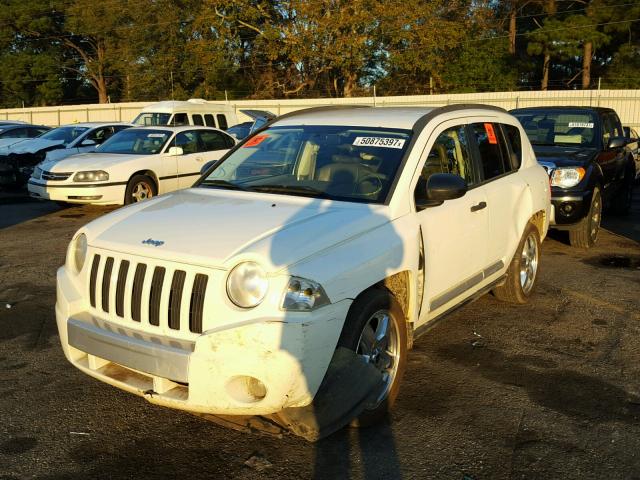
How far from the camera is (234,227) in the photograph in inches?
145

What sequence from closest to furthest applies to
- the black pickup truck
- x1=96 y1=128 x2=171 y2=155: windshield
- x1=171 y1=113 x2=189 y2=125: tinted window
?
the black pickup truck → x1=96 y1=128 x2=171 y2=155: windshield → x1=171 y1=113 x2=189 y2=125: tinted window

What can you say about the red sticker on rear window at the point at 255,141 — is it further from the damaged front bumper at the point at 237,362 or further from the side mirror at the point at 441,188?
the damaged front bumper at the point at 237,362

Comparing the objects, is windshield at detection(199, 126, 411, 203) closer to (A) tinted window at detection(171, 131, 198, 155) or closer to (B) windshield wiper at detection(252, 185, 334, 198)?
(B) windshield wiper at detection(252, 185, 334, 198)

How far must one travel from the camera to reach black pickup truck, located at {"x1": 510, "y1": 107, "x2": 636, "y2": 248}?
26.9ft

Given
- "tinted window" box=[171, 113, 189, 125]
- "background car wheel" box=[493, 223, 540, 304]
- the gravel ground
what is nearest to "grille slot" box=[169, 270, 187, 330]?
the gravel ground

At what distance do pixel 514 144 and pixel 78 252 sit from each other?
387 centimetres

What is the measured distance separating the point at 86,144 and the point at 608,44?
3140 centimetres

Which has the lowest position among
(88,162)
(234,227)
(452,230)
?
(452,230)

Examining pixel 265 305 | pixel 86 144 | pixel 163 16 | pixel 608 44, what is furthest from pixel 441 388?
pixel 163 16

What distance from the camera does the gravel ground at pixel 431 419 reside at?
3416 mm

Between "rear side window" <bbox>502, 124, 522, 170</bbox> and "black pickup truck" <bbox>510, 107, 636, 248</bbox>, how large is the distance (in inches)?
92.1

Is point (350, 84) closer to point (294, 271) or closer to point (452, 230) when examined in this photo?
point (452, 230)

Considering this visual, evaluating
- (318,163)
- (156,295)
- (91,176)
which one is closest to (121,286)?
(156,295)

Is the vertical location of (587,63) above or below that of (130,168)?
above
